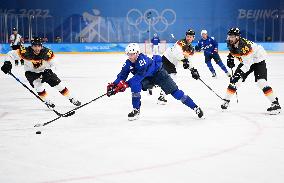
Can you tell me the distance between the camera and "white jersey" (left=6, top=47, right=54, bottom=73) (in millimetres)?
5961

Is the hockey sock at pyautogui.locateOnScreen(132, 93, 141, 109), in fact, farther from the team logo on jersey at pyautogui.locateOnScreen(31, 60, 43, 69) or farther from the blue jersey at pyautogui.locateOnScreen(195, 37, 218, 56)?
the blue jersey at pyautogui.locateOnScreen(195, 37, 218, 56)

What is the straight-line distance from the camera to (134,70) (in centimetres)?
525

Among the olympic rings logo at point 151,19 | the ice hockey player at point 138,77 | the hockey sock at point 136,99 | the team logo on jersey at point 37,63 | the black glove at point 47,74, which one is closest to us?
the ice hockey player at point 138,77

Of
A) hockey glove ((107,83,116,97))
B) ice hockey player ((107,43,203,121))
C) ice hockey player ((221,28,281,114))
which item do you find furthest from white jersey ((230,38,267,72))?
hockey glove ((107,83,116,97))

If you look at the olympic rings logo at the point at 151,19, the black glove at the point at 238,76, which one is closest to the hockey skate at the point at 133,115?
the black glove at the point at 238,76

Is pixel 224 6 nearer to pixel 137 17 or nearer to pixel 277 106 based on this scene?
pixel 137 17

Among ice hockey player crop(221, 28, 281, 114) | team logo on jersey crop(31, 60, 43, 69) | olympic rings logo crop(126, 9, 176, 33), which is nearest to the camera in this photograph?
ice hockey player crop(221, 28, 281, 114)

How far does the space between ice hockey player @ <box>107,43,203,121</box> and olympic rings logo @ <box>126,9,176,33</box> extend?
59.9ft

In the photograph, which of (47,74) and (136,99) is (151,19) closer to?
(47,74)

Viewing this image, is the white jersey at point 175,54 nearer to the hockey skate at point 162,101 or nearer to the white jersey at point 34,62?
the hockey skate at point 162,101

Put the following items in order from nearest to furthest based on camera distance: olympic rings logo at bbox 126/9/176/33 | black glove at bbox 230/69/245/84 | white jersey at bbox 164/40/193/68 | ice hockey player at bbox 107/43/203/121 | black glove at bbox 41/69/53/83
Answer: ice hockey player at bbox 107/43/203/121 → black glove at bbox 230/69/245/84 → black glove at bbox 41/69/53/83 → white jersey at bbox 164/40/193/68 → olympic rings logo at bbox 126/9/176/33

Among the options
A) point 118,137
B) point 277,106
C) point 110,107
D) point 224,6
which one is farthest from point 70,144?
point 224,6

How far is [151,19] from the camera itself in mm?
23875

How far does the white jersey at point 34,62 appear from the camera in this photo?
5961 mm
